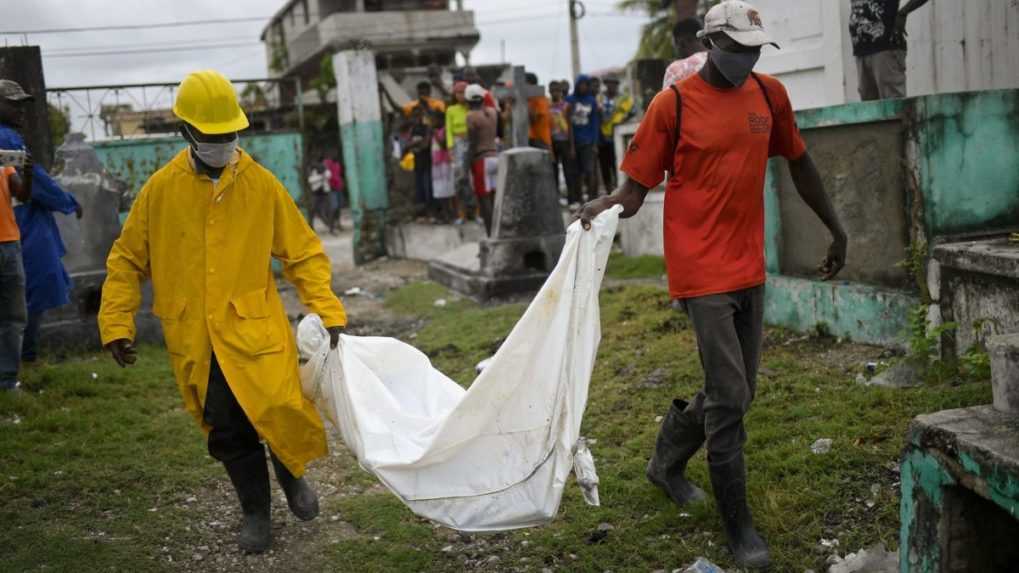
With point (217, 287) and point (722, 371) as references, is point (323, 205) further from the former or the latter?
point (722, 371)

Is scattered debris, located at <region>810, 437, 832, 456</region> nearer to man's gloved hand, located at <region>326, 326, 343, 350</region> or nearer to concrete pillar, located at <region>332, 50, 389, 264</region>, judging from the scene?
man's gloved hand, located at <region>326, 326, 343, 350</region>

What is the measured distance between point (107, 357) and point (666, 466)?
221 inches

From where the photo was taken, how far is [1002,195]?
5.49m

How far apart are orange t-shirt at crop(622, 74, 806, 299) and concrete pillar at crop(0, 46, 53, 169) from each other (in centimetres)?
727

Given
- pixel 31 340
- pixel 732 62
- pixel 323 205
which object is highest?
pixel 732 62

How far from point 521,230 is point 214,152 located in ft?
21.4

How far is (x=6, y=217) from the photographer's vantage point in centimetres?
666

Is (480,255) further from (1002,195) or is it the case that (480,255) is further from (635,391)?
(1002,195)

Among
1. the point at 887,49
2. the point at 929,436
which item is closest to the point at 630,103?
the point at 887,49

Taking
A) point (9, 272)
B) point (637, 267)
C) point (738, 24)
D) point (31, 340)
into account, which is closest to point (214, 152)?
point (738, 24)

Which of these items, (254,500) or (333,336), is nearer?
(333,336)

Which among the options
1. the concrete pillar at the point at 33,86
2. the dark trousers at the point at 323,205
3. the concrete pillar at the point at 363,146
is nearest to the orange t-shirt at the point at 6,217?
the concrete pillar at the point at 33,86

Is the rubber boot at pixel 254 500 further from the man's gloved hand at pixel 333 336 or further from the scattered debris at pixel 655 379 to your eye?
the scattered debris at pixel 655 379

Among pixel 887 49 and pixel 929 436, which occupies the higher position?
pixel 887 49
